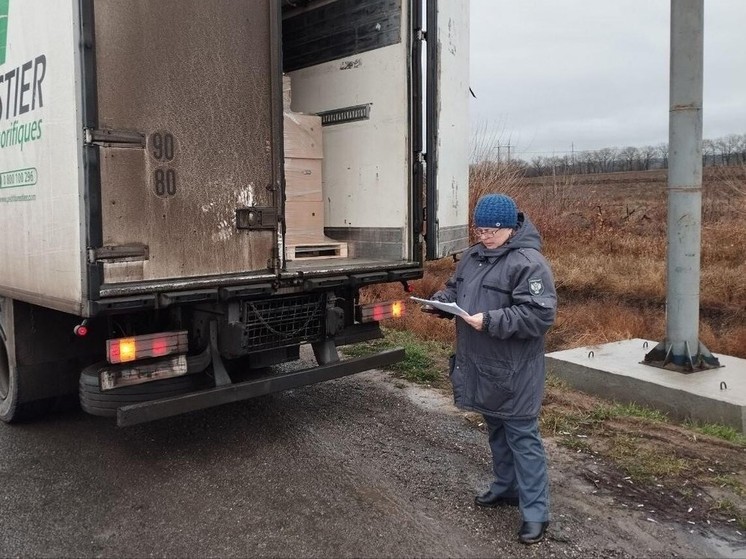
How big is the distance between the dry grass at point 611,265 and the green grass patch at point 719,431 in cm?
246

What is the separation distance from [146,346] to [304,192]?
201 cm

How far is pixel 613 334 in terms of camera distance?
7.52 m

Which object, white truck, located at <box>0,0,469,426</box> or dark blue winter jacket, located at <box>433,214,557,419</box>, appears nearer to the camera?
dark blue winter jacket, located at <box>433,214,557,419</box>

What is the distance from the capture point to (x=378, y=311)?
5340mm

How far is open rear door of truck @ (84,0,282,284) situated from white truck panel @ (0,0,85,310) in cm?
14

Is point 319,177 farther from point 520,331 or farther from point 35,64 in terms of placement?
point 520,331

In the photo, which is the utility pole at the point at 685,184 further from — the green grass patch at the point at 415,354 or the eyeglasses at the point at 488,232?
the eyeglasses at the point at 488,232

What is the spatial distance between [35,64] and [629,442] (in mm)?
4330

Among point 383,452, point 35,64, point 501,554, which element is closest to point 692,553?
point 501,554

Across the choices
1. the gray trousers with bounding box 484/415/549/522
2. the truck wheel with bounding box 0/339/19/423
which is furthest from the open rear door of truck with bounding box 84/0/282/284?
the gray trousers with bounding box 484/415/549/522

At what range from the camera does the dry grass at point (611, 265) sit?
26.8 ft

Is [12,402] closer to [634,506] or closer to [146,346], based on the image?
[146,346]

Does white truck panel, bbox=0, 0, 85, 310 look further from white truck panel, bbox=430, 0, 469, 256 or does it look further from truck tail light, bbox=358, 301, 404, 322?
white truck panel, bbox=430, 0, 469, 256

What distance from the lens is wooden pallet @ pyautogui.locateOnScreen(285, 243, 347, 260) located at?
212 inches
